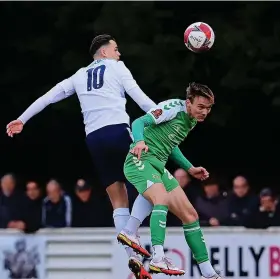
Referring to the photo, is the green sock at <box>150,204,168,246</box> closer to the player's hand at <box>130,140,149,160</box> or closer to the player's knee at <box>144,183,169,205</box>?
the player's knee at <box>144,183,169,205</box>

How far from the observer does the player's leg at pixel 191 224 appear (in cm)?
1166

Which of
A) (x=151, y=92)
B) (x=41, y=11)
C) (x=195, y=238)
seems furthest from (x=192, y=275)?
(x=41, y=11)

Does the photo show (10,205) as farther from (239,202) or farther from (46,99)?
(46,99)

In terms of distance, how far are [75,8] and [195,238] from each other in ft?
25.4

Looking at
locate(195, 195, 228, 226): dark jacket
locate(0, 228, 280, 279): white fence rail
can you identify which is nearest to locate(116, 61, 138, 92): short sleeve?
locate(0, 228, 280, 279): white fence rail

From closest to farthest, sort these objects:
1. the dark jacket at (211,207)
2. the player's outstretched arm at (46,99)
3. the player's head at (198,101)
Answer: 1. the player's head at (198,101)
2. the player's outstretched arm at (46,99)
3. the dark jacket at (211,207)

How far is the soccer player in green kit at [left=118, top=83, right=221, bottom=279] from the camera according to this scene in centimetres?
1143

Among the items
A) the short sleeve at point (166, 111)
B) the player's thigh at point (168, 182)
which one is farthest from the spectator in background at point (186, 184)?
the short sleeve at point (166, 111)

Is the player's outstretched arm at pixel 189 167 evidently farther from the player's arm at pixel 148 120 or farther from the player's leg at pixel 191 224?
the player's arm at pixel 148 120

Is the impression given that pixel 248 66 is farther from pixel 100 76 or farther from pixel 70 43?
pixel 100 76

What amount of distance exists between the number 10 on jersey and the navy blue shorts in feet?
1.34

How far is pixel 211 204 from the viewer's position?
16203 millimetres

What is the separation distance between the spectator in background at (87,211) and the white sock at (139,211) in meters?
4.65

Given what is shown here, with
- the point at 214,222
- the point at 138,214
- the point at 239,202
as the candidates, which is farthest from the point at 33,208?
the point at 138,214
